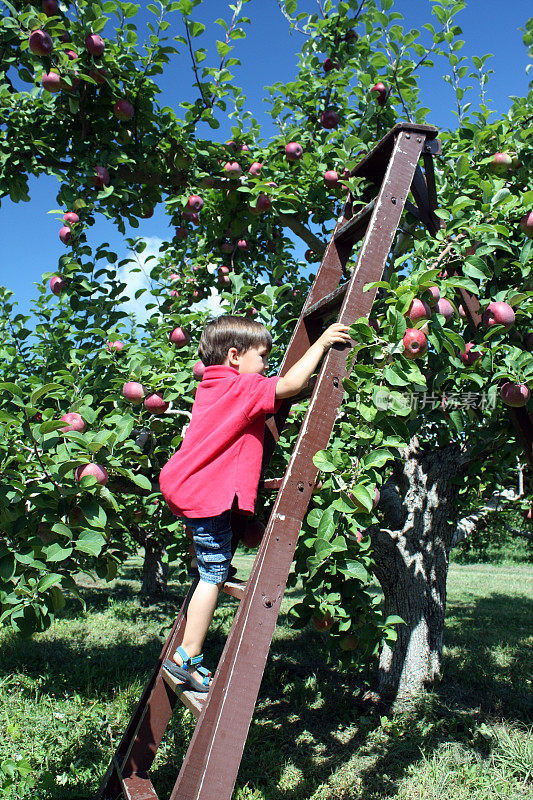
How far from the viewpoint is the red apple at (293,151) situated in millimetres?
3318

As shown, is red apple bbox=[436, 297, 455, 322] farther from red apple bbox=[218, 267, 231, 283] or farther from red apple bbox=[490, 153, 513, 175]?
red apple bbox=[218, 267, 231, 283]

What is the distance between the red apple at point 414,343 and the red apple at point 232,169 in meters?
2.12

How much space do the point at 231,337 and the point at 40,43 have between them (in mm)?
1711

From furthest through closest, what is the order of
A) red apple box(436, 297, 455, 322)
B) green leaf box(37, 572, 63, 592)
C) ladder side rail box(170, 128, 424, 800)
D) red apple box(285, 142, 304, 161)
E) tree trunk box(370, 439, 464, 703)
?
tree trunk box(370, 439, 464, 703) → red apple box(285, 142, 304, 161) → red apple box(436, 297, 455, 322) → green leaf box(37, 572, 63, 592) → ladder side rail box(170, 128, 424, 800)

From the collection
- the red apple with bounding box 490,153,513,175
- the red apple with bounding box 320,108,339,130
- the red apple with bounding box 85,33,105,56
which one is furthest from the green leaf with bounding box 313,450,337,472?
the red apple with bounding box 320,108,339,130

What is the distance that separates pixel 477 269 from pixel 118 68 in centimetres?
215

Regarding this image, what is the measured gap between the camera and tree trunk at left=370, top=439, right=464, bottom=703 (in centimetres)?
385

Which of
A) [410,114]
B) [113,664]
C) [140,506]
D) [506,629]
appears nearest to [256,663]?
[140,506]

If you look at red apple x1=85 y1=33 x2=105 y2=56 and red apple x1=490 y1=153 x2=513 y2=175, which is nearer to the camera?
red apple x1=490 y1=153 x2=513 y2=175

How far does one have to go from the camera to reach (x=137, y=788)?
5.75 feet

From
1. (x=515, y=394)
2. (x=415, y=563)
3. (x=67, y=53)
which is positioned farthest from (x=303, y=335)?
(x=415, y=563)

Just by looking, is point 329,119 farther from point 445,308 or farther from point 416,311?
point 416,311

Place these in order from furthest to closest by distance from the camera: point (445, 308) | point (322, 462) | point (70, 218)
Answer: point (70, 218)
point (445, 308)
point (322, 462)

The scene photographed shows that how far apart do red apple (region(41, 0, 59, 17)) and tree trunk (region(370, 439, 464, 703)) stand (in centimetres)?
339
